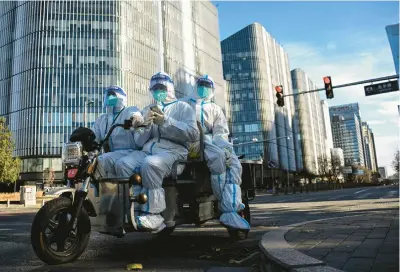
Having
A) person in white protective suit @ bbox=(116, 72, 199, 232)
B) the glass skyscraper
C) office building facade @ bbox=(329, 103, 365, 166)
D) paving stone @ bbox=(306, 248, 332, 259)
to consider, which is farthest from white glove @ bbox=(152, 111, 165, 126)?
office building facade @ bbox=(329, 103, 365, 166)

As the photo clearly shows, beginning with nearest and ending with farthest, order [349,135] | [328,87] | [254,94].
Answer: [328,87], [254,94], [349,135]

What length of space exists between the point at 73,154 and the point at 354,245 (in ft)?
10.1

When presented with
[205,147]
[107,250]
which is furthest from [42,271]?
[205,147]

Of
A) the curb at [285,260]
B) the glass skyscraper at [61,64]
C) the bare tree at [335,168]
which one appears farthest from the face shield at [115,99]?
the bare tree at [335,168]

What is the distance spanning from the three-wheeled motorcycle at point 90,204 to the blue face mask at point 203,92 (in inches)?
48.5

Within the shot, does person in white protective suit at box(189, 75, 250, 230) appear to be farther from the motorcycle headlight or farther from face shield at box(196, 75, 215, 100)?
the motorcycle headlight

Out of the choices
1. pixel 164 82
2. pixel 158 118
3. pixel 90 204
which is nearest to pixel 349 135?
pixel 164 82

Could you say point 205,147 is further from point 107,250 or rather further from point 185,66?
point 185,66

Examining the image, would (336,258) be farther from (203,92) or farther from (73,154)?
(203,92)

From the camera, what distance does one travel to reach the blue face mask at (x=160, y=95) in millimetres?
5027

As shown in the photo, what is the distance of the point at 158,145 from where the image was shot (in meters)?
4.62

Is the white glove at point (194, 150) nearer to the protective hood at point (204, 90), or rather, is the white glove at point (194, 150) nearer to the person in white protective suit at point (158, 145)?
the person in white protective suit at point (158, 145)

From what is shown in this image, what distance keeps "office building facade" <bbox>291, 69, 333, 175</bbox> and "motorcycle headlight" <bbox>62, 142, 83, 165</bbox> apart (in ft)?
386

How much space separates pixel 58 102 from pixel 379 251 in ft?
200
